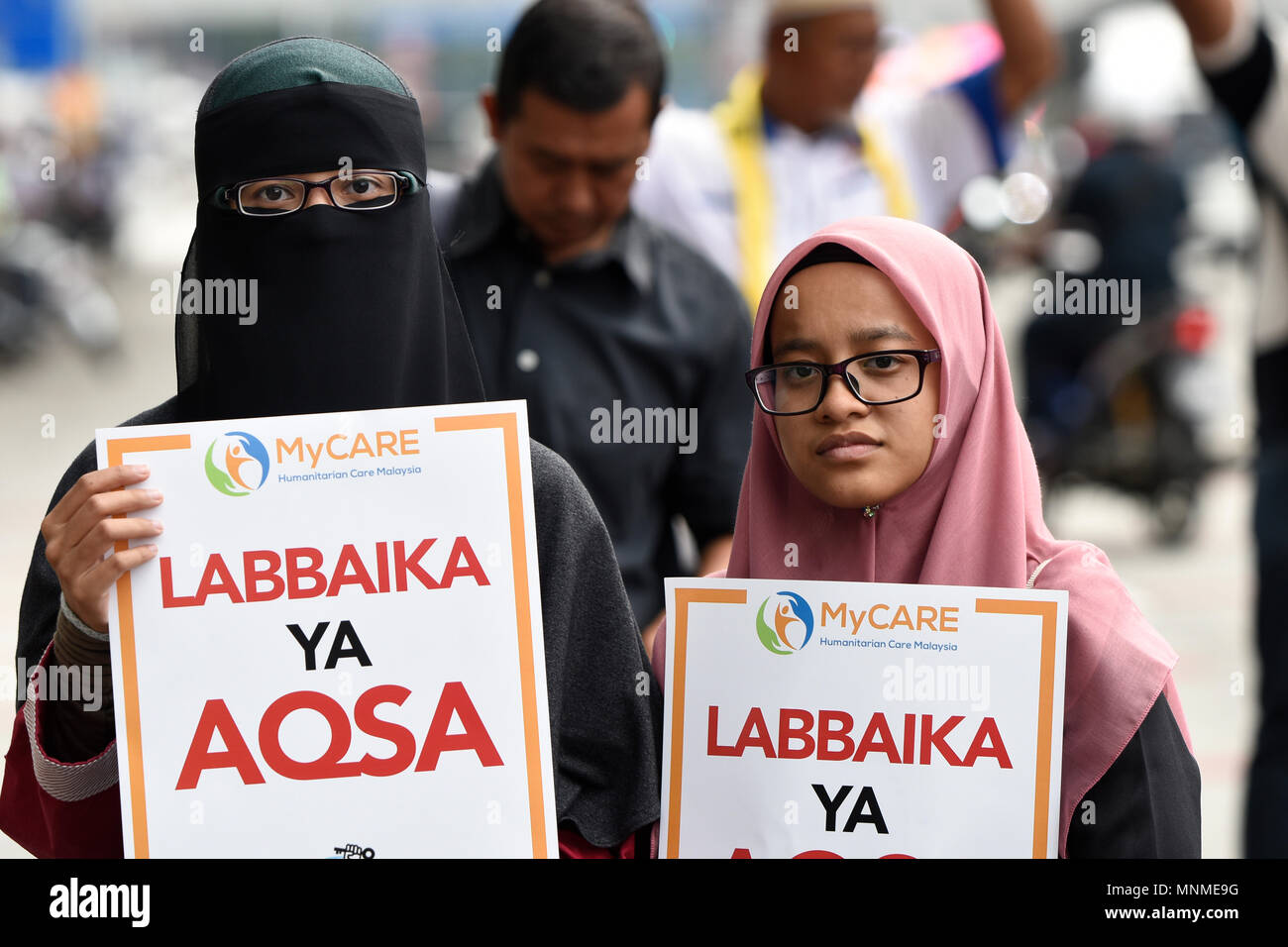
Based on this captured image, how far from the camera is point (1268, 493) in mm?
2926

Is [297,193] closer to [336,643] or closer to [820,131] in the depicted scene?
[336,643]

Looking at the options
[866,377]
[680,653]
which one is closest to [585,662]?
[680,653]

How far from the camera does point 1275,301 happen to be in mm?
2891

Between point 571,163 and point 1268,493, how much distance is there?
4.47 feet

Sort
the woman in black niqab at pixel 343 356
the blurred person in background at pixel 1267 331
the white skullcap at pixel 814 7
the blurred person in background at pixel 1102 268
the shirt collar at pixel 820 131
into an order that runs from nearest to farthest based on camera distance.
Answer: the woman in black niqab at pixel 343 356, the blurred person in background at pixel 1267 331, the white skullcap at pixel 814 7, the shirt collar at pixel 820 131, the blurred person in background at pixel 1102 268

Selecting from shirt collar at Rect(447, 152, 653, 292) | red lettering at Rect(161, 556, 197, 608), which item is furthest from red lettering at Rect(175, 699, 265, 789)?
shirt collar at Rect(447, 152, 653, 292)

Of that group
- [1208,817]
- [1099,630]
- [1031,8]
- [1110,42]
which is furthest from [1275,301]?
[1110,42]

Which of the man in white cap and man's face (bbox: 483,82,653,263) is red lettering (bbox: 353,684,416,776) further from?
the man in white cap

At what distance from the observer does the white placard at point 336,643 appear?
5.72ft

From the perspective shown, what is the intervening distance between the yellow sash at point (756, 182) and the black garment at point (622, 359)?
43cm

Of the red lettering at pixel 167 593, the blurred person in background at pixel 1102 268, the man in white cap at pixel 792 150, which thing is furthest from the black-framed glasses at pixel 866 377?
the blurred person in background at pixel 1102 268

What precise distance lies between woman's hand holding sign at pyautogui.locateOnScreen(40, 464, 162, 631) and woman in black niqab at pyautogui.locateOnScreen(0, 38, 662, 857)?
16cm
